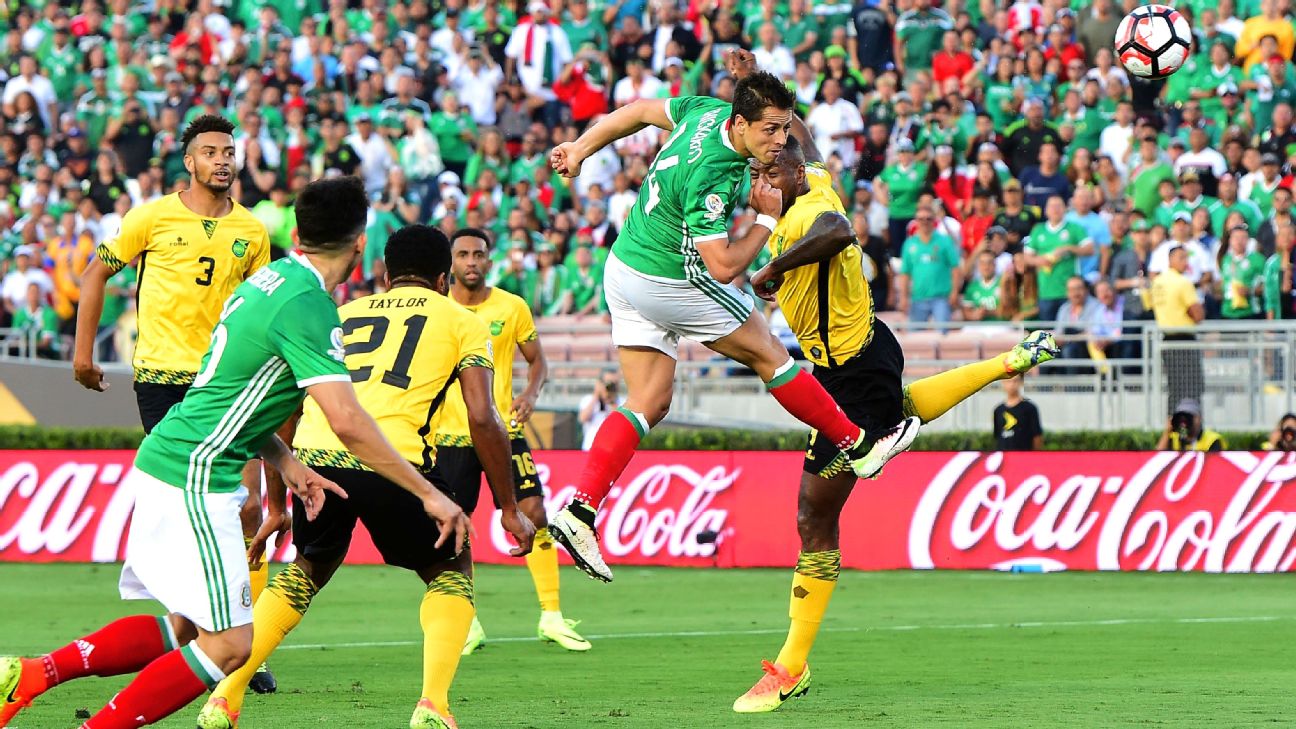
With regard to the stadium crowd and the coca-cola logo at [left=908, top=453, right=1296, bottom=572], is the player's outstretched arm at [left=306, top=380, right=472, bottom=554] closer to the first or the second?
the coca-cola logo at [left=908, top=453, right=1296, bottom=572]

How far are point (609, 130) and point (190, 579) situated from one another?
12.7ft

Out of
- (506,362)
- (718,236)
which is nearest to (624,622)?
(506,362)

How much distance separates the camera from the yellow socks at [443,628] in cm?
819

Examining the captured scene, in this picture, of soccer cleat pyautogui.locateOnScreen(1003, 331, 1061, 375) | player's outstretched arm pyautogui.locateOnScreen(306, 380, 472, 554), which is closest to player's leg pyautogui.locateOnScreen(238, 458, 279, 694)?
player's outstretched arm pyautogui.locateOnScreen(306, 380, 472, 554)

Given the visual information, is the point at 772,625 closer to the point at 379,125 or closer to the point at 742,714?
the point at 742,714

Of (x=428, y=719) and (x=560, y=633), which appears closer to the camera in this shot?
(x=428, y=719)

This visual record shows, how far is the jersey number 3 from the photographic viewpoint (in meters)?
8.63

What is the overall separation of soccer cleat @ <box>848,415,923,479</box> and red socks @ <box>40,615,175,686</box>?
3745 millimetres

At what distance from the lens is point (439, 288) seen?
29.8 feet

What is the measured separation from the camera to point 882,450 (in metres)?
10.0

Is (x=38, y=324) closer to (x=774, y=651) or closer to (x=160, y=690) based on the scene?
(x=774, y=651)

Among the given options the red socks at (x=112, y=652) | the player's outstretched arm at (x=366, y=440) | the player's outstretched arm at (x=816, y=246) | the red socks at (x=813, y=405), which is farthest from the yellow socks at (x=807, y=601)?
A: the red socks at (x=112, y=652)

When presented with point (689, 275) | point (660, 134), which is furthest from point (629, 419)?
point (660, 134)

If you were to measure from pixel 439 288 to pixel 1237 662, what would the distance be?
522 centimetres
